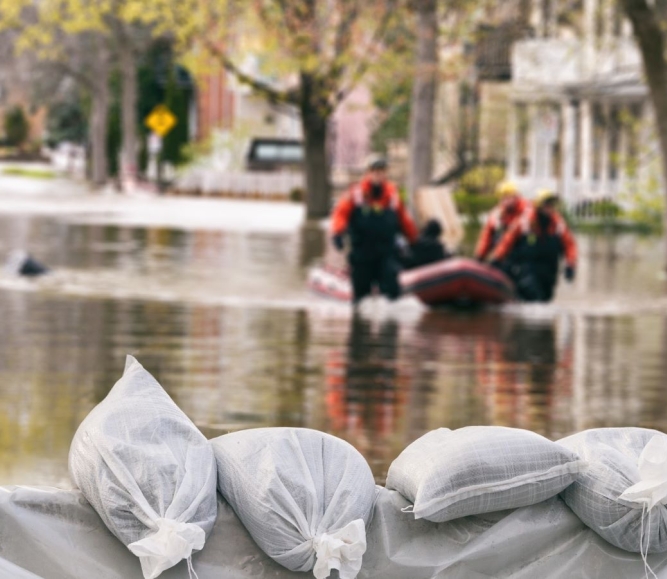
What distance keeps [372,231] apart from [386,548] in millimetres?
13870

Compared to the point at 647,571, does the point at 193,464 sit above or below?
above

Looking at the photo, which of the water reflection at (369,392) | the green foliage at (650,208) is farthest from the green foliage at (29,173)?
the water reflection at (369,392)

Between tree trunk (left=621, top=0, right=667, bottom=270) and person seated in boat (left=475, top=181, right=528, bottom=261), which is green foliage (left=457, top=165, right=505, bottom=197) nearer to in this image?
tree trunk (left=621, top=0, right=667, bottom=270)

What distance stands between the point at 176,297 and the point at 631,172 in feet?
23.7

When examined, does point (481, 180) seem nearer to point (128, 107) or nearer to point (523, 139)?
point (523, 139)

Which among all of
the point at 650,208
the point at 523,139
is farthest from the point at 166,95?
the point at 650,208

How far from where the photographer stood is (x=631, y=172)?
23734 millimetres

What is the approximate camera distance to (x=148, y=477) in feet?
13.8

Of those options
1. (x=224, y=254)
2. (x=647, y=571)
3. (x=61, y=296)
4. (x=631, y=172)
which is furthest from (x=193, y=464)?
(x=224, y=254)

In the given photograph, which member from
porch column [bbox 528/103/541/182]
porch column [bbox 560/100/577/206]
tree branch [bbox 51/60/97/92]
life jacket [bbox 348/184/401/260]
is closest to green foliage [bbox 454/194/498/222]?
porch column [bbox 560/100/577/206]

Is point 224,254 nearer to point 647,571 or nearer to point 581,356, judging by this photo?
point 581,356

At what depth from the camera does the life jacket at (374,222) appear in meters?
18.0

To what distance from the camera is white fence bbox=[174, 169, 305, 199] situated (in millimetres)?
58188

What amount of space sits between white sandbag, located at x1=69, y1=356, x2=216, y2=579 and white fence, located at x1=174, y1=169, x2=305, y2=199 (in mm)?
52990
